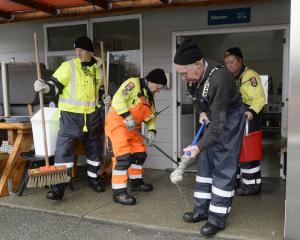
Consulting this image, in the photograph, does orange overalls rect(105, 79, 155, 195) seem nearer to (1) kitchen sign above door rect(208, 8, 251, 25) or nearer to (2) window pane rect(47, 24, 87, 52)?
(1) kitchen sign above door rect(208, 8, 251, 25)

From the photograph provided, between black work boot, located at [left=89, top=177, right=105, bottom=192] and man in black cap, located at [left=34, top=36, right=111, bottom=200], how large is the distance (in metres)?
0.50

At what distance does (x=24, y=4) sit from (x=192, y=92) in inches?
120

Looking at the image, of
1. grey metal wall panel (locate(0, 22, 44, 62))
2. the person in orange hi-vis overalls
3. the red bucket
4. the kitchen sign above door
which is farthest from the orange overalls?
grey metal wall panel (locate(0, 22, 44, 62))

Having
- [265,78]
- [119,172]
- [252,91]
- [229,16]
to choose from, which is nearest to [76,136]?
[119,172]

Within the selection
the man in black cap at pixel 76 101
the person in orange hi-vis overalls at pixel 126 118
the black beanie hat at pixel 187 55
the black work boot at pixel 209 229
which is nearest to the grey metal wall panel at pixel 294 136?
the black work boot at pixel 209 229

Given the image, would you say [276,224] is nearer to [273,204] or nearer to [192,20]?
[273,204]

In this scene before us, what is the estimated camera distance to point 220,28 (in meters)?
5.53

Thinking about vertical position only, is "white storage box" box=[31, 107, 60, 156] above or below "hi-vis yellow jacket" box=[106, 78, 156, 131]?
below

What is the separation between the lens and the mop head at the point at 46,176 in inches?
158

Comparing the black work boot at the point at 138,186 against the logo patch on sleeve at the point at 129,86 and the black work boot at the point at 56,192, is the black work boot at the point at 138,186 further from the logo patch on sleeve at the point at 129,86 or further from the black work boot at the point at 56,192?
the logo patch on sleeve at the point at 129,86

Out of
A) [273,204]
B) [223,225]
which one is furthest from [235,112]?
[273,204]

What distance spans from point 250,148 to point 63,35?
4.06 m

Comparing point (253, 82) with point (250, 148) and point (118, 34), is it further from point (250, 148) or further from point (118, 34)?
point (118, 34)

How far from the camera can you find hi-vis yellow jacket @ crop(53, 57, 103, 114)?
448 cm
